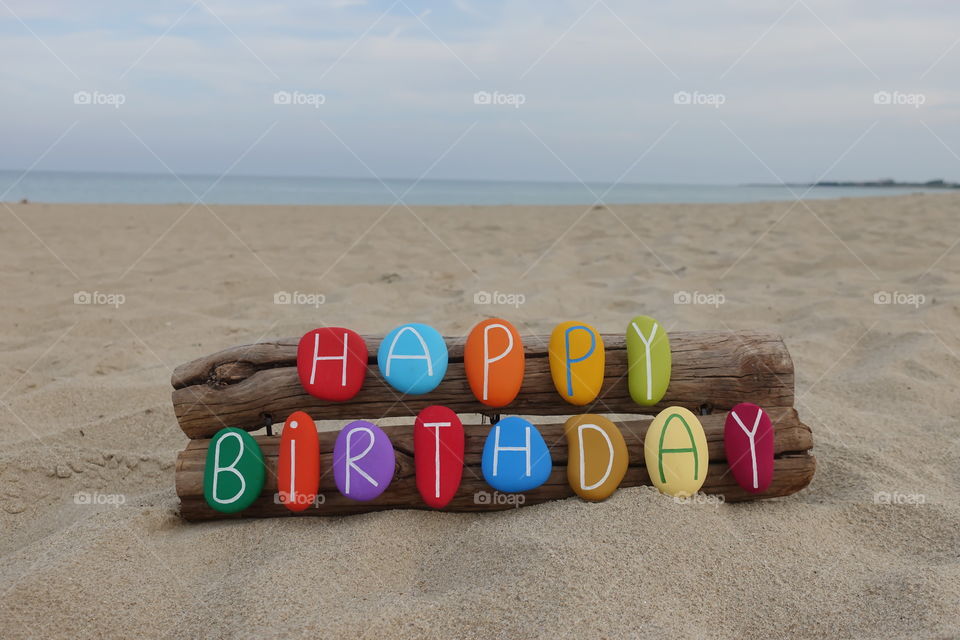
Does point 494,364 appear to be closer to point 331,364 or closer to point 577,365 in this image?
point 577,365

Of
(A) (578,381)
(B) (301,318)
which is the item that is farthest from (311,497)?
(B) (301,318)

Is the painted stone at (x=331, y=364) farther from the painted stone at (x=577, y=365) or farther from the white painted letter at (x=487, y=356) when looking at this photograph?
the painted stone at (x=577, y=365)

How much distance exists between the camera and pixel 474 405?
2.31 m

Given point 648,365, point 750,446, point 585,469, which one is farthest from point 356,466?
point 750,446

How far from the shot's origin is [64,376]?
137 inches

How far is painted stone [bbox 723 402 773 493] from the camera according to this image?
2.19 metres

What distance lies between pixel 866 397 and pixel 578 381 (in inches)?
66.9

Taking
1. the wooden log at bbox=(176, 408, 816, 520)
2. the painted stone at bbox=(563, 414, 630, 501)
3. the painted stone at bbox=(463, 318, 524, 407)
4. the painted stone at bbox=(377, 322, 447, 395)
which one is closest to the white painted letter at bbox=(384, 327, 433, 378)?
the painted stone at bbox=(377, 322, 447, 395)

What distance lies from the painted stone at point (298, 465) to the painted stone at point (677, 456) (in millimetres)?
1017

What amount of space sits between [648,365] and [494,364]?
48 centimetres

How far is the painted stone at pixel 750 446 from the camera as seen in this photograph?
7.18 feet

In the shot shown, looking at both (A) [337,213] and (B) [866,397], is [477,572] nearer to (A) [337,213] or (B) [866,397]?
(B) [866,397]

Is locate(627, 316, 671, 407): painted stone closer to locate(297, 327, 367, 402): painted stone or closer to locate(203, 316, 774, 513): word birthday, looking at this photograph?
locate(203, 316, 774, 513): word birthday

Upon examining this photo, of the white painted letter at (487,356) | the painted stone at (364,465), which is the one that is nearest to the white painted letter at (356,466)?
the painted stone at (364,465)
